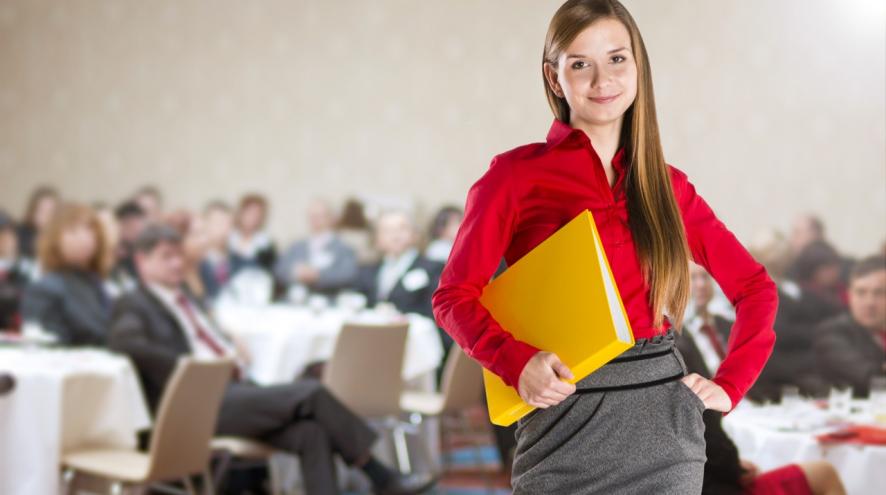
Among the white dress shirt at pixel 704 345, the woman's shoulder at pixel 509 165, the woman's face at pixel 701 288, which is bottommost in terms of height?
the white dress shirt at pixel 704 345

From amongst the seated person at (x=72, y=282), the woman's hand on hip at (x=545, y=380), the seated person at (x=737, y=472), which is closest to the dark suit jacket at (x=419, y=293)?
the seated person at (x=72, y=282)

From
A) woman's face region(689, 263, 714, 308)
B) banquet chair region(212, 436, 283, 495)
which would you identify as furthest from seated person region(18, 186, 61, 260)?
woman's face region(689, 263, 714, 308)

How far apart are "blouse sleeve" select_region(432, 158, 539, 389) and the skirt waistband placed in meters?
0.11

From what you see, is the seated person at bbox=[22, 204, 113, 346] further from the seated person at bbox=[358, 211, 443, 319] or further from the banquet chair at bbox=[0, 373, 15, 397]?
the banquet chair at bbox=[0, 373, 15, 397]

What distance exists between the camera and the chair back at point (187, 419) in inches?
148

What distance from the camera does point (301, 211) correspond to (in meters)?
10.7

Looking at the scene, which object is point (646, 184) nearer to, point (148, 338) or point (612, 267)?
point (612, 267)

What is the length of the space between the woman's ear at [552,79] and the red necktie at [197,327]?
3.71 meters

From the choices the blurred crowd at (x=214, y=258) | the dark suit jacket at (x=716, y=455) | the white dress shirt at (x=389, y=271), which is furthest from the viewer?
the white dress shirt at (x=389, y=271)

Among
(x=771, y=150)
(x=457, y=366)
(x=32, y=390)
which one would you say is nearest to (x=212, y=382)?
(x=32, y=390)

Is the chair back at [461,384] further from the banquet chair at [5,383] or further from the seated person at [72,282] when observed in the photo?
the banquet chair at [5,383]

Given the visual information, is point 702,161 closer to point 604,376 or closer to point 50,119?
point 604,376

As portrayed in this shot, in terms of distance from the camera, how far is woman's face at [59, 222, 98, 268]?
5734 mm

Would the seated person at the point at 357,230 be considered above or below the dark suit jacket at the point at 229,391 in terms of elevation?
below
